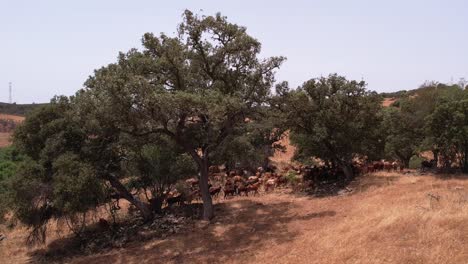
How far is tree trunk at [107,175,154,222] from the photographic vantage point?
928 inches

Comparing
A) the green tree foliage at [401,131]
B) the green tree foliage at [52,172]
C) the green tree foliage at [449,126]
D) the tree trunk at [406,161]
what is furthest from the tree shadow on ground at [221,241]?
the tree trunk at [406,161]

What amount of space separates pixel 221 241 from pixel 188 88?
7.51 metres

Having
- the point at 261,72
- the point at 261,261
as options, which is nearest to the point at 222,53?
the point at 261,72

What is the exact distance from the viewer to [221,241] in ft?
64.2

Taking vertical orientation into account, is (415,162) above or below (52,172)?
below

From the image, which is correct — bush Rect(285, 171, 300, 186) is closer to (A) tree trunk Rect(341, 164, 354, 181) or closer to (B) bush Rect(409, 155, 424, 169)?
(A) tree trunk Rect(341, 164, 354, 181)

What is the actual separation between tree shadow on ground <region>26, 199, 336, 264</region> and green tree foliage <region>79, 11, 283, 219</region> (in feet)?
6.44

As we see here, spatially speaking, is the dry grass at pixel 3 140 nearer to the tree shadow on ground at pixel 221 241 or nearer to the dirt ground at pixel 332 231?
the dirt ground at pixel 332 231

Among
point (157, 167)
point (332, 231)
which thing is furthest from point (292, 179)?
point (332, 231)

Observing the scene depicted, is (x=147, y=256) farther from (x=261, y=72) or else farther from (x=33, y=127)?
(x=261, y=72)

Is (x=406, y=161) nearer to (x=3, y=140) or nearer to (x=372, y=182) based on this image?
(x=372, y=182)

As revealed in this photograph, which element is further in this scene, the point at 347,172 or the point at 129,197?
the point at 347,172

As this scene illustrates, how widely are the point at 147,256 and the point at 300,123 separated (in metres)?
13.5

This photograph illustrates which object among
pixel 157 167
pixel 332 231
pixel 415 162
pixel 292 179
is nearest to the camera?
pixel 332 231
